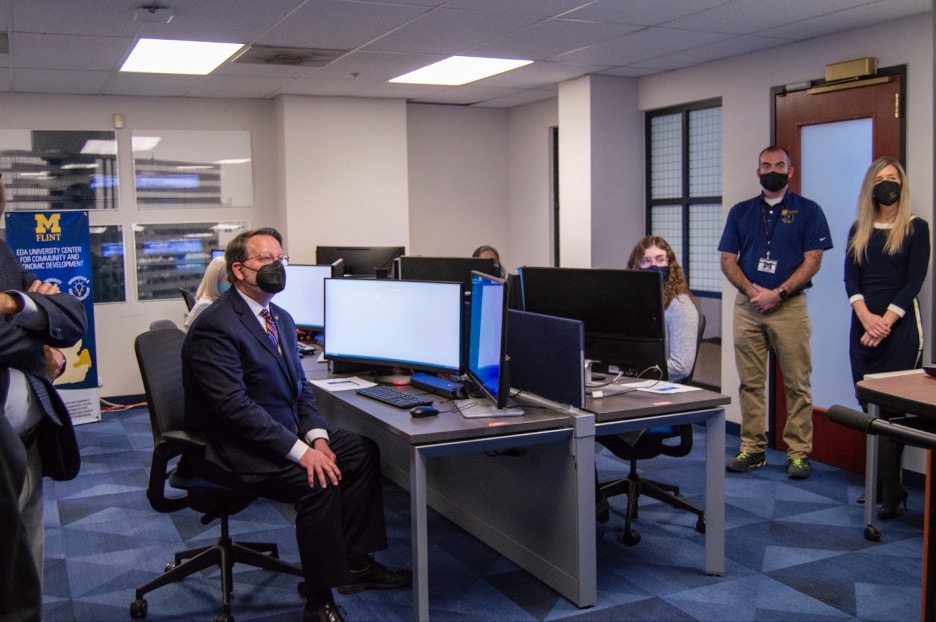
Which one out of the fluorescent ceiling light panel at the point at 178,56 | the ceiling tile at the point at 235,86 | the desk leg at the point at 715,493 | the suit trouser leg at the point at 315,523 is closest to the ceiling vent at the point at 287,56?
the fluorescent ceiling light panel at the point at 178,56

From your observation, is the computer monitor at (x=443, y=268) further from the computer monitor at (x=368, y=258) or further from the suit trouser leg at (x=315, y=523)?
the suit trouser leg at (x=315, y=523)

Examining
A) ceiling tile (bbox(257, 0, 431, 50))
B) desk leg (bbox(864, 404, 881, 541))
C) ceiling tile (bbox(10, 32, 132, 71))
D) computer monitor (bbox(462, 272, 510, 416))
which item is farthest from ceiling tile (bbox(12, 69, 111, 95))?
desk leg (bbox(864, 404, 881, 541))

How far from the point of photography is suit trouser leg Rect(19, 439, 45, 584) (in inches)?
81.5

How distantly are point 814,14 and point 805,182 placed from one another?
3.31 ft

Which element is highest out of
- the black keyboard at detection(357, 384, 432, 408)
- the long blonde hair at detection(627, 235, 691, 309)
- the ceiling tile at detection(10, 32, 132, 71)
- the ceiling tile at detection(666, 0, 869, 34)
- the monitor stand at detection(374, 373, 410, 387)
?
the ceiling tile at detection(10, 32, 132, 71)

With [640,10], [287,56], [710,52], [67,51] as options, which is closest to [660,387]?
[640,10]

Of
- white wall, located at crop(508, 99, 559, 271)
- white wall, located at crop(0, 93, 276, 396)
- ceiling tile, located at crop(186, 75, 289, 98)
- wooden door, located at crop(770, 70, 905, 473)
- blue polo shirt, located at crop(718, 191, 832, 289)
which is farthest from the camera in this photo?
white wall, located at crop(508, 99, 559, 271)

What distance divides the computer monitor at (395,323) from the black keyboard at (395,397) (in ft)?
0.58

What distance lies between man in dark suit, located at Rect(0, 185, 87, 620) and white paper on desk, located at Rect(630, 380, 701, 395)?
2.00m

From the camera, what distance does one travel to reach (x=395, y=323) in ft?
11.7

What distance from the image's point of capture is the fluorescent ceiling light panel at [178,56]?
488 cm

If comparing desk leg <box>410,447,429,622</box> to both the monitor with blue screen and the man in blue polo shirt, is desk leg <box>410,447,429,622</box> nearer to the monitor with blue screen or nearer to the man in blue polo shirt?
the monitor with blue screen

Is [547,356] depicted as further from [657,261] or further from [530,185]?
[530,185]

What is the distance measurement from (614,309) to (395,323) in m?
0.90
